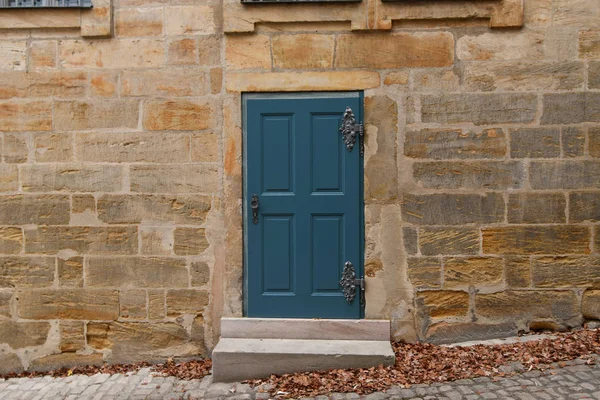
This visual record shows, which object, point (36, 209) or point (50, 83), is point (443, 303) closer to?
point (36, 209)

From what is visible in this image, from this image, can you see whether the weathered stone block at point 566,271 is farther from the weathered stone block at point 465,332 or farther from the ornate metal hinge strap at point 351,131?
the ornate metal hinge strap at point 351,131

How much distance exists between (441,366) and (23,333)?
3.49m

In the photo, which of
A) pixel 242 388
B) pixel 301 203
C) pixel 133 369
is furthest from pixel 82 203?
pixel 242 388

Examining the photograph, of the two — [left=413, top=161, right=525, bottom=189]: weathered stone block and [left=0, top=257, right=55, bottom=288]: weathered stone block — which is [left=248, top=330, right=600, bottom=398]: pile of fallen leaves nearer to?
[left=413, top=161, right=525, bottom=189]: weathered stone block

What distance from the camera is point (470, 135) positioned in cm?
441

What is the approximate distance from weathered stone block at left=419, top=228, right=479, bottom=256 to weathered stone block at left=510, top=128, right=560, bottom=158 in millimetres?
746

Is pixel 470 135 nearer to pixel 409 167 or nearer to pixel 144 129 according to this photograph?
pixel 409 167

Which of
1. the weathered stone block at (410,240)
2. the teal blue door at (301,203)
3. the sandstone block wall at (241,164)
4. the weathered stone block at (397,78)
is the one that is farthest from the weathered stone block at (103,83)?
the weathered stone block at (410,240)

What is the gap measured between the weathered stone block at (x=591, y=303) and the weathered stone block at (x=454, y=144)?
134cm

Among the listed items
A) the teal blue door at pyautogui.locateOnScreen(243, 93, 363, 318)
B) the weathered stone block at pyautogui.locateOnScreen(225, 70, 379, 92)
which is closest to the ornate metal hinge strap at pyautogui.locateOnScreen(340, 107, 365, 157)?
the teal blue door at pyautogui.locateOnScreen(243, 93, 363, 318)

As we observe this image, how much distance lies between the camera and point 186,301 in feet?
15.0

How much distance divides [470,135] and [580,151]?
896mm

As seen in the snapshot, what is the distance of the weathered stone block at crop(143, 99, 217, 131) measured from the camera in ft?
14.8

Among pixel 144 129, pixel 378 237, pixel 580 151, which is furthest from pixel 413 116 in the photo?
pixel 144 129
